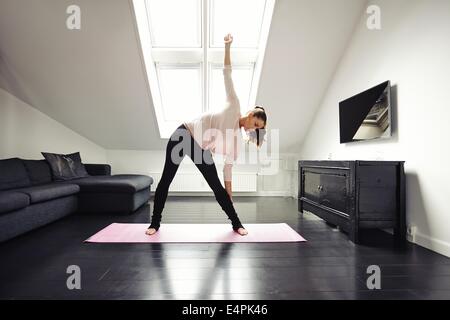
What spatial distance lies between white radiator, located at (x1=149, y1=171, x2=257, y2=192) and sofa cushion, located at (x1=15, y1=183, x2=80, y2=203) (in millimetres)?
1699

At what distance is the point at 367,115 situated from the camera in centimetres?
249

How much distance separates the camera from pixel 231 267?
58.8 inches

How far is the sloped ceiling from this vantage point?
272cm

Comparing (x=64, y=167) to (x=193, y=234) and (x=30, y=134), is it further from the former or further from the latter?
(x=193, y=234)

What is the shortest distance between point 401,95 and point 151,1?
125 inches

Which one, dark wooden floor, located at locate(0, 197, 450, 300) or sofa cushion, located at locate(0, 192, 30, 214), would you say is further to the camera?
sofa cushion, located at locate(0, 192, 30, 214)

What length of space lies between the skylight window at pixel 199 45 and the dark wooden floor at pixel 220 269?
223 cm

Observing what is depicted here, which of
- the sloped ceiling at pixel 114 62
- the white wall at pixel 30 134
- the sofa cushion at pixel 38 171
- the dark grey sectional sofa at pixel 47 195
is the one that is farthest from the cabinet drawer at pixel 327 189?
the white wall at pixel 30 134

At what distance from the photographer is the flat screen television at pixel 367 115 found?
2.25 m

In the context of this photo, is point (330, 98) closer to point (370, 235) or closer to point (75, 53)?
point (370, 235)

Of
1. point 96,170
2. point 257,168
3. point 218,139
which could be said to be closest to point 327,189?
point 218,139

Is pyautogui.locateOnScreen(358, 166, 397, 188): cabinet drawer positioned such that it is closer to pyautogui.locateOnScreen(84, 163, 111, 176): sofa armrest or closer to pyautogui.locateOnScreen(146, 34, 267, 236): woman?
pyautogui.locateOnScreen(146, 34, 267, 236): woman

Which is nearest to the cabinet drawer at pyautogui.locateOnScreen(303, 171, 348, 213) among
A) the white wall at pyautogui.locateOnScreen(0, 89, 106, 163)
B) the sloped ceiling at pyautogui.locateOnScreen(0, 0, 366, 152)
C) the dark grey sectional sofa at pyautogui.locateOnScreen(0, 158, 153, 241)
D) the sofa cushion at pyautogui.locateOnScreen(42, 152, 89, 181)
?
the sloped ceiling at pyautogui.locateOnScreen(0, 0, 366, 152)
